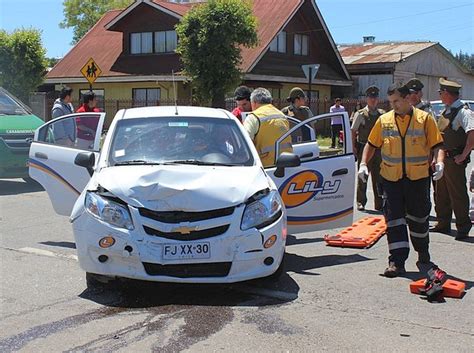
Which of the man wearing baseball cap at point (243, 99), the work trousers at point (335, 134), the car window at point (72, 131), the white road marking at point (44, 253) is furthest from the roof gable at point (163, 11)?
the white road marking at point (44, 253)

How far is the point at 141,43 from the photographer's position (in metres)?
35.2

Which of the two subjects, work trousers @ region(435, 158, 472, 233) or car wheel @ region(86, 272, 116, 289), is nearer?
car wheel @ region(86, 272, 116, 289)

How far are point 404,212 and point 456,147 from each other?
203 centimetres

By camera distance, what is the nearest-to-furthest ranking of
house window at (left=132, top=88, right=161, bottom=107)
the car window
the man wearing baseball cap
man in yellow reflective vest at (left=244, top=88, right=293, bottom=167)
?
man in yellow reflective vest at (left=244, top=88, right=293, bottom=167)
the car window
the man wearing baseball cap
house window at (left=132, top=88, right=161, bottom=107)

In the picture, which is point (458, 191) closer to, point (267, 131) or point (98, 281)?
point (267, 131)

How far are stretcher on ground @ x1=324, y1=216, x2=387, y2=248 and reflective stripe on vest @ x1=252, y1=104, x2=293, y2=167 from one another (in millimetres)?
1206

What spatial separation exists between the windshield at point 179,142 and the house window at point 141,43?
1144 inches

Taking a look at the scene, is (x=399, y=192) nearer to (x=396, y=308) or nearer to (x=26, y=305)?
(x=396, y=308)

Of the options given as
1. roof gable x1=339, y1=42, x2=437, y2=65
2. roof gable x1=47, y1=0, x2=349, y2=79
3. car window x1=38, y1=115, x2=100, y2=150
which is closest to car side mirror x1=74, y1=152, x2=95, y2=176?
car window x1=38, y1=115, x2=100, y2=150

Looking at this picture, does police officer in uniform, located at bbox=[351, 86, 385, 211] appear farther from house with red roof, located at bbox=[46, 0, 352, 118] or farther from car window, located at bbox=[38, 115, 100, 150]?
house with red roof, located at bbox=[46, 0, 352, 118]

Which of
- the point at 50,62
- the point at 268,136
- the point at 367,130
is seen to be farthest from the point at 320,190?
the point at 50,62

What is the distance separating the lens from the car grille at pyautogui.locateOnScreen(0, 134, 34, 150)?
42.5ft

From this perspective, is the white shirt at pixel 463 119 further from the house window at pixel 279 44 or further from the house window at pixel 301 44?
the house window at pixel 301 44

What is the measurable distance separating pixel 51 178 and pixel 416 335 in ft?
15.5
